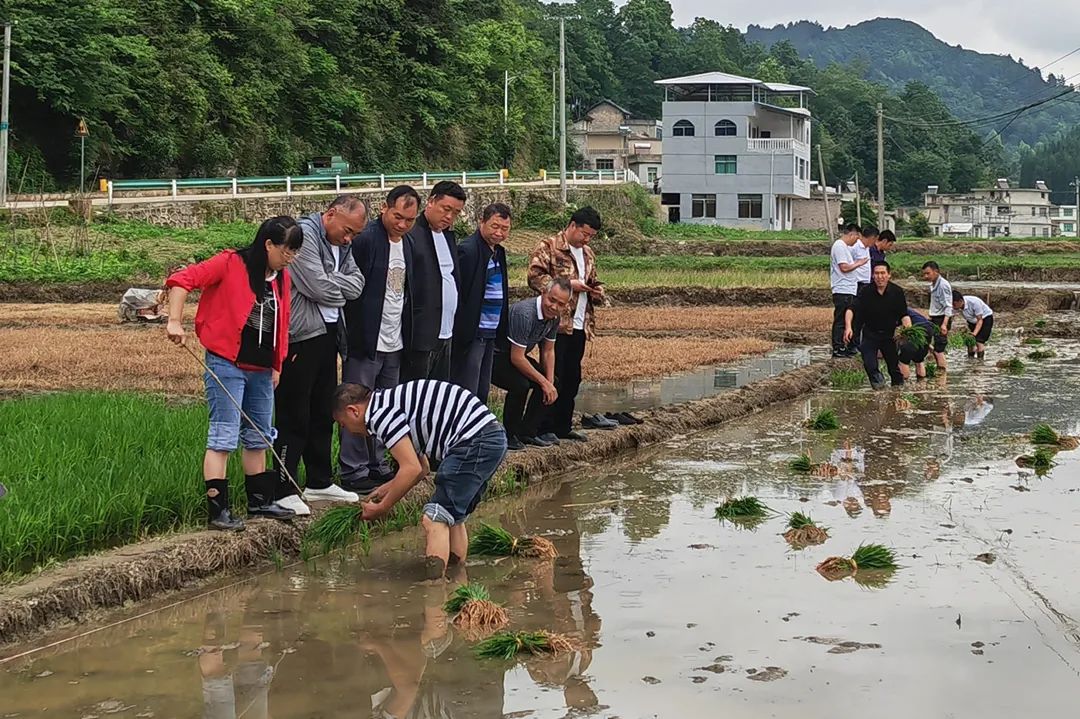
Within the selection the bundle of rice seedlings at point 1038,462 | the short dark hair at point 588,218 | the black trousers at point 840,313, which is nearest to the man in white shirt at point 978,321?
the black trousers at point 840,313

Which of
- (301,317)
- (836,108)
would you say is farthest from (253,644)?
(836,108)

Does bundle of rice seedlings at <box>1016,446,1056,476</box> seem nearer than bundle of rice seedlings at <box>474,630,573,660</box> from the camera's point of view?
No

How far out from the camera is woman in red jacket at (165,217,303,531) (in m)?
6.39

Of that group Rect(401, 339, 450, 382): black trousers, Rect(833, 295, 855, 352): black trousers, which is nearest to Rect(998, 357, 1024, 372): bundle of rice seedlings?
Rect(833, 295, 855, 352): black trousers

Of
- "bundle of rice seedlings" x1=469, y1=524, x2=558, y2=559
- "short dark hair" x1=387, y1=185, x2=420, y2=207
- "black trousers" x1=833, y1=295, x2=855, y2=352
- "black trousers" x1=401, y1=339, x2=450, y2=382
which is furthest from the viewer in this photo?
"black trousers" x1=833, y1=295, x2=855, y2=352

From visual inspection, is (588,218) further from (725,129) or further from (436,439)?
(725,129)

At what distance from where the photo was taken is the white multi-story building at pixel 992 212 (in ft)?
294

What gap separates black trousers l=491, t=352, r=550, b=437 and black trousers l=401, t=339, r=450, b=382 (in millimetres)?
797

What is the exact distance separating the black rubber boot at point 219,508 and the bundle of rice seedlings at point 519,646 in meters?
1.90

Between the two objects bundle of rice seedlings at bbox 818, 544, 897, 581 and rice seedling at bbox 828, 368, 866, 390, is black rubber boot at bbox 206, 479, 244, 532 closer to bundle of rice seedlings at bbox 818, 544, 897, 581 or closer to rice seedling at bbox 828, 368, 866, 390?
bundle of rice seedlings at bbox 818, 544, 897, 581

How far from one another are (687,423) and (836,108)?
96.8 meters

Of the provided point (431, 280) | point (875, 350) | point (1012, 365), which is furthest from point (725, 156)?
point (431, 280)

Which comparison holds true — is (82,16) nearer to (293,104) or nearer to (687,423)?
(293,104)

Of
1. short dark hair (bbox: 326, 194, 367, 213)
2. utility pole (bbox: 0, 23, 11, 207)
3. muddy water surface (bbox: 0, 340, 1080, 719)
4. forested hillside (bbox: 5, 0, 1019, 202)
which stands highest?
forested hillside (bbox: 5, 0, 1019, 202)
